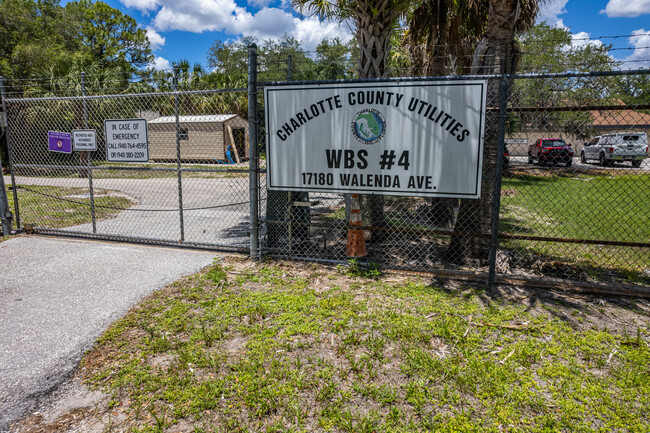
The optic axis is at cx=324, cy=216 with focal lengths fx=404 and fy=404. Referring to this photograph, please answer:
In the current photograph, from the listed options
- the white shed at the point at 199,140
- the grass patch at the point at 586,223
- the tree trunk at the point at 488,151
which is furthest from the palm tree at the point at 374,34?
the white shed at the point at 199,140

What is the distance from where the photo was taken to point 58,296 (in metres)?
4.63

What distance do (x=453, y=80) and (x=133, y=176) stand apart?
707 inches

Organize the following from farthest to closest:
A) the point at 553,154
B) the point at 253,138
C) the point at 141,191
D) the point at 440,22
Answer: the point at 553,154, the point at 141,191, the point at 440,22, the point at 253,138

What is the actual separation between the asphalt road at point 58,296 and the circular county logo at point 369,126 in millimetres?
2793

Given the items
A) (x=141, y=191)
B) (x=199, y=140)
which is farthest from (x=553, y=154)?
(x=199, y=140)

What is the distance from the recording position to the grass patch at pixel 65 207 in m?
8.52

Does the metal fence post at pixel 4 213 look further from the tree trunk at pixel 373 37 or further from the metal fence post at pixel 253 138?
the tree trunk at pixel 373 37

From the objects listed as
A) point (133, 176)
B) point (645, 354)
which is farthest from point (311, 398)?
point (133, 176)

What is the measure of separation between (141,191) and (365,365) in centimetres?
1290

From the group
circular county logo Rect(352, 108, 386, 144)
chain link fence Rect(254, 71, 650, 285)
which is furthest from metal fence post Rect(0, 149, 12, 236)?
circular county logo Rect(352, 108, 386, 144)

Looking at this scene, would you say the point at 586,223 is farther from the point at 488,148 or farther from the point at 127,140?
the point at 127,140

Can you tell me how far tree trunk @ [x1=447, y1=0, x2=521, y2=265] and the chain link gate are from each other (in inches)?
123

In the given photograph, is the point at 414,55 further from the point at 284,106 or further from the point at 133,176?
the point at 133,176

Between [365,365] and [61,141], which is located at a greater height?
[61,141]
